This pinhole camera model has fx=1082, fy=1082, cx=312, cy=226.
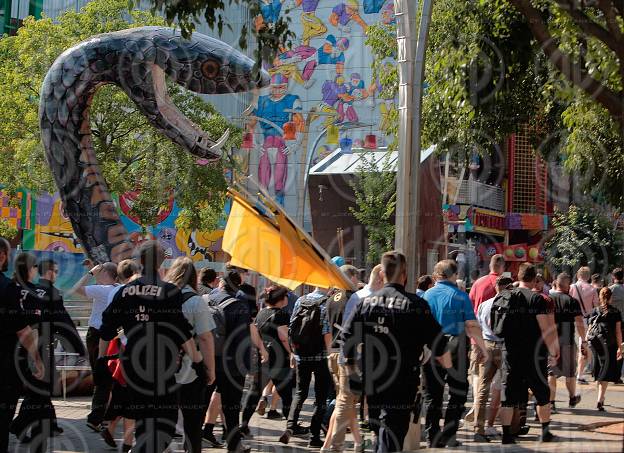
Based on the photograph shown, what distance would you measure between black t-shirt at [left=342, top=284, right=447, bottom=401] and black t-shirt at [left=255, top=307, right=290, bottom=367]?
4.40 metres

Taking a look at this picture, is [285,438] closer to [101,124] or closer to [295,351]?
[295,351]

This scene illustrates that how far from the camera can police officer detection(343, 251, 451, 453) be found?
7430mm

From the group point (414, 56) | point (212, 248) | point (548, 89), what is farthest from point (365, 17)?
point (414, 56)

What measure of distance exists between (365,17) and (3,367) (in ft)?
157

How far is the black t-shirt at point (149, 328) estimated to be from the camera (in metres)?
7.49


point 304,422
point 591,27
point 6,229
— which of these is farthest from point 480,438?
point 6,229

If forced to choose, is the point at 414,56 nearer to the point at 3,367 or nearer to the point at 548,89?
the point at 548,89

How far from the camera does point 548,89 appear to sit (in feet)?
44.9

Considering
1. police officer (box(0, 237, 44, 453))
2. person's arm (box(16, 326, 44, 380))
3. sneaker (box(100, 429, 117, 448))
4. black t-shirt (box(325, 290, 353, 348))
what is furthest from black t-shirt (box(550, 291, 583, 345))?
police officer (box(0, 237, 44, 453))

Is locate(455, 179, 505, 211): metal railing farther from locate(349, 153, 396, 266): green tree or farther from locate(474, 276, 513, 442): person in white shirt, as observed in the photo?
locate(474, 276, 513, 442): person in white shirt

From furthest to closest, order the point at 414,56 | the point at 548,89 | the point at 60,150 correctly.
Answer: the point at 548,89
the point at 60,150
the point at 414,56

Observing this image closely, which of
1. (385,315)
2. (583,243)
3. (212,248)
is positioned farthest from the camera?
(212,248)

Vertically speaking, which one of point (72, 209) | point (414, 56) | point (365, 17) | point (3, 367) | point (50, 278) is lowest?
point (3, 367)

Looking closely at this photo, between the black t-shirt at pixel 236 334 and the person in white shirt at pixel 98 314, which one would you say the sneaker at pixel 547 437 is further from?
the person in white shirt at pixel 98 314
